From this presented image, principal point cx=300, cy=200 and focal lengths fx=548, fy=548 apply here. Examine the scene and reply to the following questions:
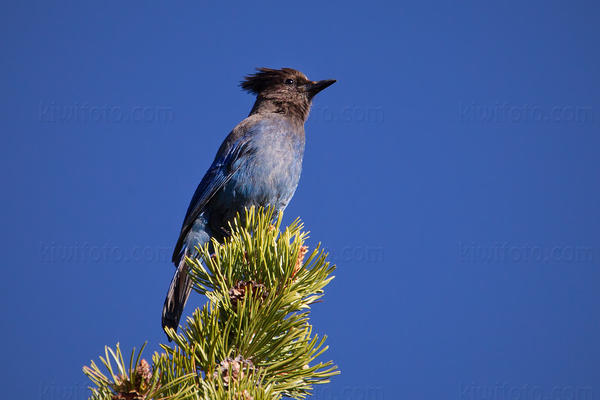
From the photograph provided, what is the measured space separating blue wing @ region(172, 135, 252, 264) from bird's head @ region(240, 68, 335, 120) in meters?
0.69

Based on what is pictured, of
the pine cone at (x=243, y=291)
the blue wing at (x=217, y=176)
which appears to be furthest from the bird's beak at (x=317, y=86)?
the pine cone at (x=243, y=291)

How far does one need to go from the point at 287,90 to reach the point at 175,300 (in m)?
2.40

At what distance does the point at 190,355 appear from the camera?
1.88m

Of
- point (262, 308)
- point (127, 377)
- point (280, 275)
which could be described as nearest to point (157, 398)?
point (127, 377)

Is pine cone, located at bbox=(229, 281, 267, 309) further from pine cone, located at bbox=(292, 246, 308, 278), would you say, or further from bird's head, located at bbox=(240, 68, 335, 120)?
bird's head, located at bbox=(240, 68, 335, 120)

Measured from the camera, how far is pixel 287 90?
204 inches

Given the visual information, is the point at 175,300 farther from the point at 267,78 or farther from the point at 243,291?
the point at 267,78

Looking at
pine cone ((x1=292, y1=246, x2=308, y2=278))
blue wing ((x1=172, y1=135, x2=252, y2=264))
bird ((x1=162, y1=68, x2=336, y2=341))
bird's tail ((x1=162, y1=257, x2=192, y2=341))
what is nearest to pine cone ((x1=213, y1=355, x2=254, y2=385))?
pine cone ((x1=292, y1=246, x2=308, y2=278))

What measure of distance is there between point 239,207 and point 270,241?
210cm

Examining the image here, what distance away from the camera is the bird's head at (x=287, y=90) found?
508 cm

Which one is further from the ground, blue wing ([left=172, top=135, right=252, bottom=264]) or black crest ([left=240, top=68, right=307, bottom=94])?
black crest ([left=240, top=68, right=307, bottom=94])

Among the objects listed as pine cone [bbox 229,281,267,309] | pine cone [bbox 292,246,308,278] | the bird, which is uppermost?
the bird

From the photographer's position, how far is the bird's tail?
3615 millimetres

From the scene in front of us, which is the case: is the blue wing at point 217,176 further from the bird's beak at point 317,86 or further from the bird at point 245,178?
the bird's beak at point 317,86
